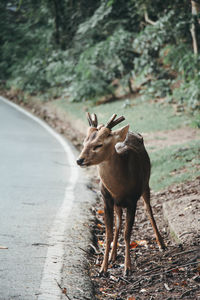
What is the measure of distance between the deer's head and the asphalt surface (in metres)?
1.08

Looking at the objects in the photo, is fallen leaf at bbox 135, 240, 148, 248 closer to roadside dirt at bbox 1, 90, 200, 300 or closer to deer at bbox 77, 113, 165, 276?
roadside dirt at bbox 1, 90, 200, 300

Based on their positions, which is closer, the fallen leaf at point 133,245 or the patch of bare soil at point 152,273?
the patch of bare soil at point 152,273

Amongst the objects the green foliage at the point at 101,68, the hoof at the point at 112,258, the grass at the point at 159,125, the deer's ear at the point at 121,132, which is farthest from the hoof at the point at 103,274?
the green foliage at the point at 101,68

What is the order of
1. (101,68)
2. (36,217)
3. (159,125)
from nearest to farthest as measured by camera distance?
(36,217) → (159,125) → (101,68)

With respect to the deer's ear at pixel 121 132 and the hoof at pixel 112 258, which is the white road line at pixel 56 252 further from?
the deer's ear at pixel 121 132

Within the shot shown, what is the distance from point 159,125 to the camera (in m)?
11.9

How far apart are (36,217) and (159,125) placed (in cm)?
687

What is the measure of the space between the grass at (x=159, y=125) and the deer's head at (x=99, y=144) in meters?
1.38

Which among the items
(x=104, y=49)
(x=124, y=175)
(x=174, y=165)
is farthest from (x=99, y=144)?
Result: (x=104, y=49)

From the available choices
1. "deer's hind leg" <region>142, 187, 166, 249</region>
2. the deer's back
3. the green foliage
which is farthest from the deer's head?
the green foliage

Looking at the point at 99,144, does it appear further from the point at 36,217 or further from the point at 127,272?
the point at 36,217

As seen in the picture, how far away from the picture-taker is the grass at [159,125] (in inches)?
295

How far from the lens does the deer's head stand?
363cm

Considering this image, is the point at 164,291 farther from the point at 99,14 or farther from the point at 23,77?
the point at 23,77
